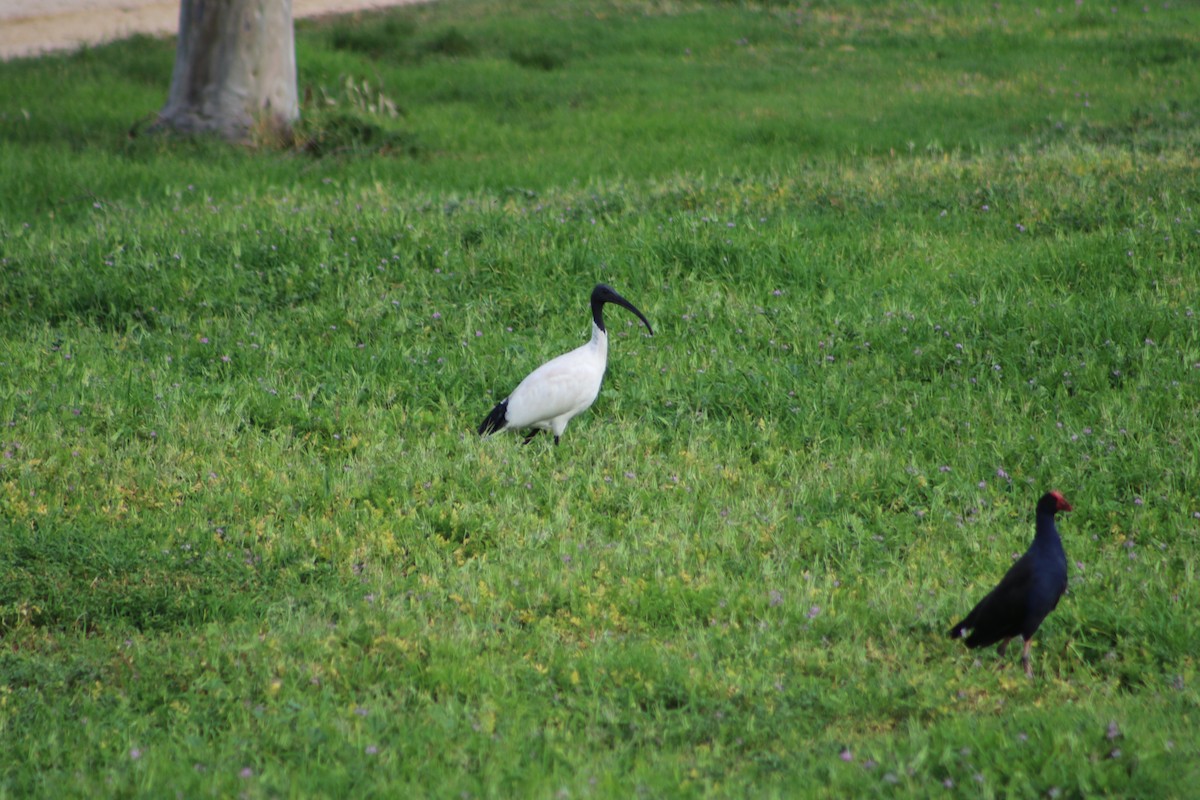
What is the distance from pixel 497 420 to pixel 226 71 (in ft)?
30.5

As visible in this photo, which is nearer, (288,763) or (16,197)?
(288,763)

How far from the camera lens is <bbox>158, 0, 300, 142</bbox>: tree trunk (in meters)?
14.7

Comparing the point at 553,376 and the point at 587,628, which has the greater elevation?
the point at 553,376

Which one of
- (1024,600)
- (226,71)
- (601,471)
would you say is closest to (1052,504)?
(1024,600)

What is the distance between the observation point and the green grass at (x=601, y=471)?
4.30 metres

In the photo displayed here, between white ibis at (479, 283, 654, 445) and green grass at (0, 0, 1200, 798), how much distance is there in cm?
18

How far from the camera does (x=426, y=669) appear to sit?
473 centimetres

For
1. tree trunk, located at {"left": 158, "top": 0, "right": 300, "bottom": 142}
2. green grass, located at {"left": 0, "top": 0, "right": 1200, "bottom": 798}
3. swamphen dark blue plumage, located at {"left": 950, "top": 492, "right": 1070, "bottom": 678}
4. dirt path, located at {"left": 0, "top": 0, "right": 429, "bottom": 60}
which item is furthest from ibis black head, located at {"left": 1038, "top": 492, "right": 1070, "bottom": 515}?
dirt path, located at {"left": 0, "top": 0, "right": 429, "bottom": 60}

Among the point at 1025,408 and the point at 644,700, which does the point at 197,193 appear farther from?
the point at 644,700

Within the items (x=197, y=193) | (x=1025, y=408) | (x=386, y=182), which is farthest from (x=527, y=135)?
(x=1025, y=408)

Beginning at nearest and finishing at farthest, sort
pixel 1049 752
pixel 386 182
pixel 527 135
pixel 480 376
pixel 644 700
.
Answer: pixel 1049 752 < pixel 644 700 < pixel 480 376 < pixel 386 182 < pixel 527 135

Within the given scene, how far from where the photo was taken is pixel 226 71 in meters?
Answer: 14.7

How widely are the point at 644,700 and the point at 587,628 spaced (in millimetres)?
646

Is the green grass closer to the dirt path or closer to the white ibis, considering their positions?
the white ibis
